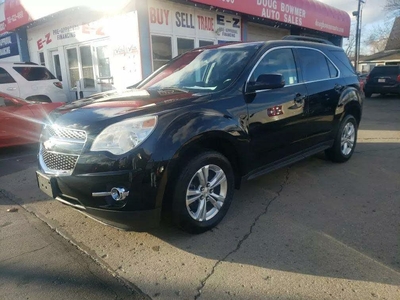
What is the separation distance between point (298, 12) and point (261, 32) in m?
1.88

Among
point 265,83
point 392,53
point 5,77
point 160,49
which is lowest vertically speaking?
point 265,83

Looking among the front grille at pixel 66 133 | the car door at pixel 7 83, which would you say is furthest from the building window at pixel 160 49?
the front grille at pixel 66 133

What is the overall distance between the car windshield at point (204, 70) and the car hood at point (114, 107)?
1.17ft

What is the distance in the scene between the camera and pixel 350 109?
5160 mm

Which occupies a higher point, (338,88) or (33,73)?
(33,73)

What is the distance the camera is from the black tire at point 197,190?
2729 millimetres

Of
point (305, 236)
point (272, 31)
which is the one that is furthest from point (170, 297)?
point (272, 31)

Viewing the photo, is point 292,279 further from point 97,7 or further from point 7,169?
point 97,7

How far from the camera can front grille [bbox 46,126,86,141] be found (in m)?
2.66

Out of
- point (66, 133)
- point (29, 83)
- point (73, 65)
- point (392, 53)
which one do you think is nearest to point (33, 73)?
point (29, 83)

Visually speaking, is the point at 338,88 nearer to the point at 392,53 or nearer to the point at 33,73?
the point at 33,73

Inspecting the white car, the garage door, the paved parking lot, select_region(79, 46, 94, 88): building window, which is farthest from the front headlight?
the garage door

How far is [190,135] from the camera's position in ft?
8.98

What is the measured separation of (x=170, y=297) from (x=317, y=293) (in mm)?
1028
